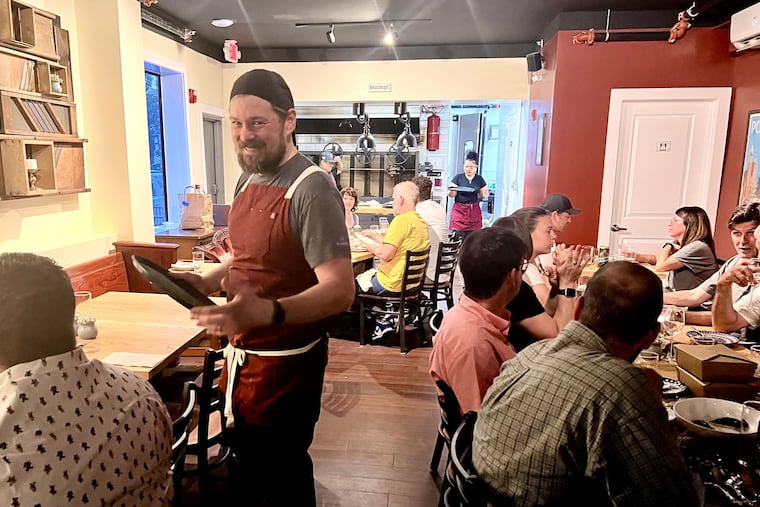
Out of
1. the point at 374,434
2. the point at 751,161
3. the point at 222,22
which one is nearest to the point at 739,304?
the point at 374,434

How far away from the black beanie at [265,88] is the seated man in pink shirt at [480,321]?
892 millimetres

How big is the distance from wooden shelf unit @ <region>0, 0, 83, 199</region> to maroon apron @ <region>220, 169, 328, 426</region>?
260 centimetres

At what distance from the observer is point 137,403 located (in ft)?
3.83

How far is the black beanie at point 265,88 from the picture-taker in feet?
3.48

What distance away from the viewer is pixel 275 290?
1.17 metres

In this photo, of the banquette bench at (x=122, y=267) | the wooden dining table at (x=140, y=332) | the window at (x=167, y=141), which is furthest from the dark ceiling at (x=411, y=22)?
the wooden dining table at (x=140, y=332)

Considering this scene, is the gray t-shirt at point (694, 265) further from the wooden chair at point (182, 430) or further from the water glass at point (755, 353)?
the wooden chair at point (182, 430)

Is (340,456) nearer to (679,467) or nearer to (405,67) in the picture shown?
(679,467)

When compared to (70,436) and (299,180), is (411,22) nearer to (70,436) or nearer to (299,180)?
(299,180)

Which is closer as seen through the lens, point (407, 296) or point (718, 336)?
point (718, 336)

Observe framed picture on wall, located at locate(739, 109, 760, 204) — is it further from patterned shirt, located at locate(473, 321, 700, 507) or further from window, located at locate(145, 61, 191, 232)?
window, located at locate(145, 61, 191, 232)

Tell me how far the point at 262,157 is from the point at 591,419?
0.91 meters

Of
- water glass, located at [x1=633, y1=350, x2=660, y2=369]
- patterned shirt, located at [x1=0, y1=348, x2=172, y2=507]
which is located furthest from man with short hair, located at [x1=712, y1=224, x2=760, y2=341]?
patterned shirt, located at [x1=0, y1=348, x2=172, y2=507]

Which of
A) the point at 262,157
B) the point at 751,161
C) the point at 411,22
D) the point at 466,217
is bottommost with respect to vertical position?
the point at 466,217
